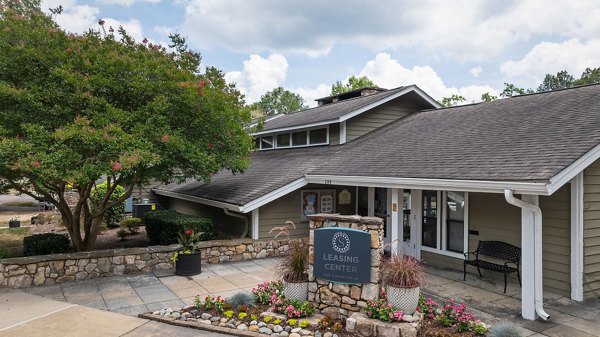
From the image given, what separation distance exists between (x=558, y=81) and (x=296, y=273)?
6668 cm

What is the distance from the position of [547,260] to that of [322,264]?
4436 millimetres

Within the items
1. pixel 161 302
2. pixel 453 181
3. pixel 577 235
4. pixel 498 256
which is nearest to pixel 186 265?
pixel 161 302

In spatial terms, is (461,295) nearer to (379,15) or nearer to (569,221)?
(569,221)

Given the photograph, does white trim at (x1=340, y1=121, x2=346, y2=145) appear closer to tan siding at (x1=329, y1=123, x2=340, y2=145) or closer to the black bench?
tan siding at (x1=329, y1=123, x2=340, y2=145)

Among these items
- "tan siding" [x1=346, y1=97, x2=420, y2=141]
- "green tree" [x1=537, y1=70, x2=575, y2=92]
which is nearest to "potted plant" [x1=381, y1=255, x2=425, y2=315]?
"tan siding" [x1=346, y1=97, x2=420, y2=141]

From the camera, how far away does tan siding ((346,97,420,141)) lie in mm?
13289

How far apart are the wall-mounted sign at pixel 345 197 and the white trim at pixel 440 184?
2.05 m

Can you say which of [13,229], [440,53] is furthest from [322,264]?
[13,229]

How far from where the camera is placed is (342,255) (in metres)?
5.60

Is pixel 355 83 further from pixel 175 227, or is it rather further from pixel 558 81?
pixel 175 227

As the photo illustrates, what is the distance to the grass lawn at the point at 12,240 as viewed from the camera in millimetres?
9943

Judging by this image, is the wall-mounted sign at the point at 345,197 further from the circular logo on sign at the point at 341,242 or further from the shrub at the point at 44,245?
the shrub at the point at 44,245

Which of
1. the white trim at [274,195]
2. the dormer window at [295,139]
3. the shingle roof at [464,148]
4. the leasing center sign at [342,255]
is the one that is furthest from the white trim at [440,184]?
the dormer window at [295,139]

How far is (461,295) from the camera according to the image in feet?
23.0
